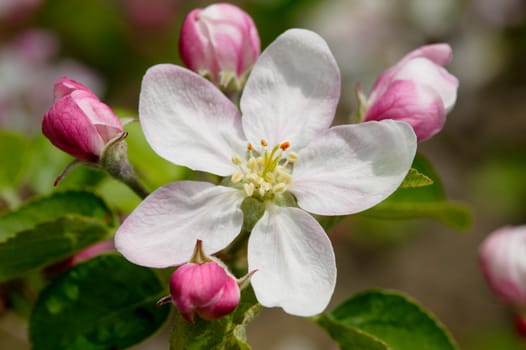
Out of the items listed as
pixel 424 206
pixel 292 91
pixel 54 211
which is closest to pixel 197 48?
pixel 292 91

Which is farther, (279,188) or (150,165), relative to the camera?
(150,165)

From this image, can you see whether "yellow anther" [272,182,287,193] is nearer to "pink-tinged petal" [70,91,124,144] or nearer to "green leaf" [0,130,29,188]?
"pink-tinged petal" [70,91,124,144]

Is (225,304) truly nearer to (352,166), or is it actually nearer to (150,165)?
(352,166)

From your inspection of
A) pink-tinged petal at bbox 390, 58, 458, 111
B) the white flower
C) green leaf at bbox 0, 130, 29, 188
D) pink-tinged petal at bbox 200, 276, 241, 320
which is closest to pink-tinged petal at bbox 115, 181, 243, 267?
the white flower

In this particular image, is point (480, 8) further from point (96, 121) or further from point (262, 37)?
point (96, 121)

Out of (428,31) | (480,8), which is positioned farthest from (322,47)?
(480,8)

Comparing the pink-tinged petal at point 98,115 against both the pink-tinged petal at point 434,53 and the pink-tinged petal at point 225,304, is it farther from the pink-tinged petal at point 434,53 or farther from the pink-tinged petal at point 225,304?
the pink-tinged petal at point 434,53
